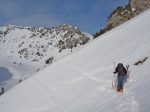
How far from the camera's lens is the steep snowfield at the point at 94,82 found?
1672 centimetres

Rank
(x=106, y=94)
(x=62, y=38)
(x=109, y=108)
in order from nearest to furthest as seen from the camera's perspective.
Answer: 1. (x=109, y=108)
2. (x=106, y=94)
3. (x=62, y=38)

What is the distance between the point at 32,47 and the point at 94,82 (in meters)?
108

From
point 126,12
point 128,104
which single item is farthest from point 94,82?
point 126,12

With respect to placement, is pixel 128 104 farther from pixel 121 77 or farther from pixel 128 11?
pixel 128 11

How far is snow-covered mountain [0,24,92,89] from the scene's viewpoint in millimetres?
88250

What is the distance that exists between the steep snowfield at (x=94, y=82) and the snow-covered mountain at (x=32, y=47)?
41627 mm

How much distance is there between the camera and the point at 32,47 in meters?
128

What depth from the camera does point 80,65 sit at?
26641 millimetres

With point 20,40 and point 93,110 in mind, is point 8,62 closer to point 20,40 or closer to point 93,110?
point 20,40

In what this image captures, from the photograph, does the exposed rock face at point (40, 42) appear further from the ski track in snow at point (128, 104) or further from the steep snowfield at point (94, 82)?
the ski track in snow at point (128, 104)

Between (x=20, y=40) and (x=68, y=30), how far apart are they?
4045 centimetres

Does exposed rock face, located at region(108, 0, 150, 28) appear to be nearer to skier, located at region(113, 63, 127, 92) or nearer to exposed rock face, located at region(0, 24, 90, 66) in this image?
skier, located at region(113, 63, 127, 92)

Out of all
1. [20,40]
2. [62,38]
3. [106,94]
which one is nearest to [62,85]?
[106,94]

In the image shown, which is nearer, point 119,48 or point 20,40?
point 119,48
